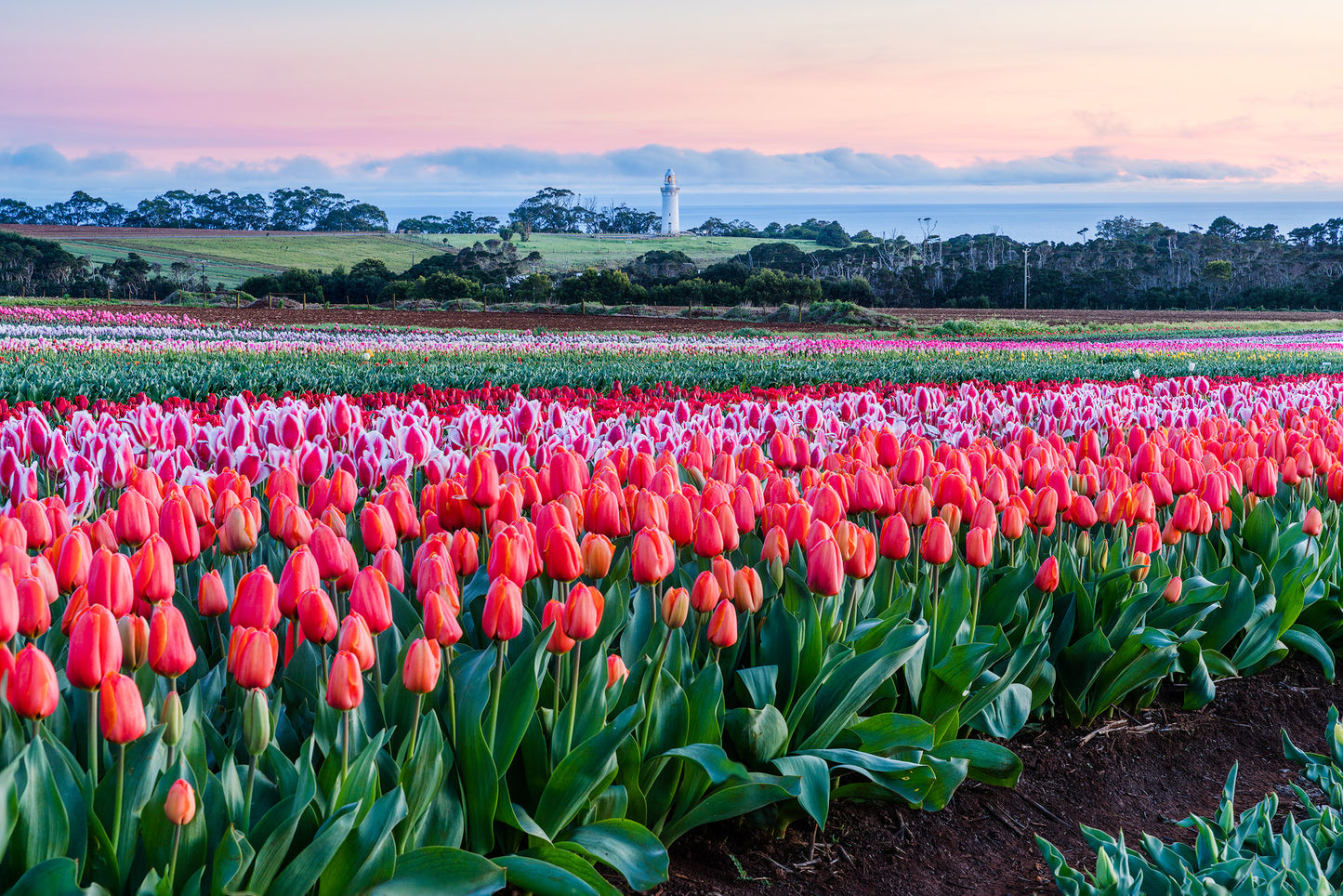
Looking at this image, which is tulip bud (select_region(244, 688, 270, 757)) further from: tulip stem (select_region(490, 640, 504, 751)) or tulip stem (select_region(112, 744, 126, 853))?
tulip stem (select_region(490, 640, 504, 751))

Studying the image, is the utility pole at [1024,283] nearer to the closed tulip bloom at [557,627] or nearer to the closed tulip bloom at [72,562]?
the closed tulip bloom at [557,627]

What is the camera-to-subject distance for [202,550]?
3.01 m

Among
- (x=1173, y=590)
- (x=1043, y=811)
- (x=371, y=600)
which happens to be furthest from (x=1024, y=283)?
(x=371, y=600)

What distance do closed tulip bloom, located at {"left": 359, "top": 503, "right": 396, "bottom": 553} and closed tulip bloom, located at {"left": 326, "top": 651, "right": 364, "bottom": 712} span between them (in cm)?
72

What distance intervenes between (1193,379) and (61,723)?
30.2ft

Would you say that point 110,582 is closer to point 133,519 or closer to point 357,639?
point 357,639

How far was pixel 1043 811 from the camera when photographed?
9.18 feet

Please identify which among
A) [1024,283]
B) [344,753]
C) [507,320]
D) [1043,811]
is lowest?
[1043,811]

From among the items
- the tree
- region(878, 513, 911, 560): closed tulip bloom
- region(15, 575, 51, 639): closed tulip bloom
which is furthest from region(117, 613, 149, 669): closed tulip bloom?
the tree

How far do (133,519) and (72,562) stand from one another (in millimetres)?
343

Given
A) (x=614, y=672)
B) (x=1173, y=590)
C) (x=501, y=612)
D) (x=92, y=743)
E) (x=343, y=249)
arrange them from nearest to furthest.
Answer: (x=92, y=743) < (x=501, y=612) < (x=614, y=672) < (x=1173, y=590) < (x=343, y=249)

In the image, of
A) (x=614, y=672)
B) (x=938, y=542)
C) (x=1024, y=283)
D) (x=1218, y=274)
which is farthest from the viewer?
(x=1218, y=274)

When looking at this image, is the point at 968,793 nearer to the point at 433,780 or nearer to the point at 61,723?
the point at 433,780

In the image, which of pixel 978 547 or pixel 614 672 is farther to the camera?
pixel 978 547
